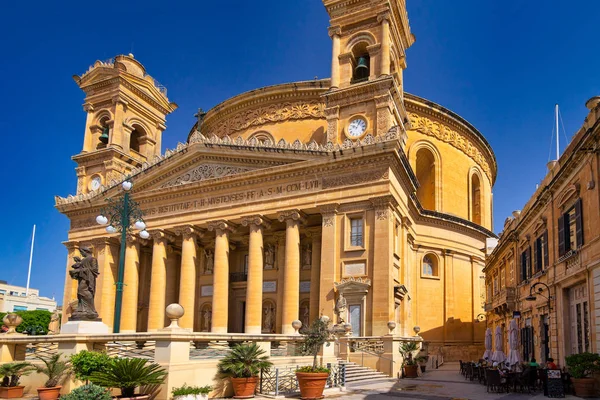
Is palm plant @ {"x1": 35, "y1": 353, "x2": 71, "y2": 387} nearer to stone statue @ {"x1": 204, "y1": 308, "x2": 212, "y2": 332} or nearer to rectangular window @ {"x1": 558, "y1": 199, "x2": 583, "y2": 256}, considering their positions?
rectangular window @ {"x1": 558, "y1": 199, "x2": 583, "y2": 256}

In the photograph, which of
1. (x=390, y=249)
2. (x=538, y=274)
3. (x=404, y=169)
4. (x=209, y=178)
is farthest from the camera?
(x=209, y=178)

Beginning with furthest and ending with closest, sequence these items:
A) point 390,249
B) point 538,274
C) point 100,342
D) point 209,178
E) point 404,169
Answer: point 209,178
point 404,169
point 390,249
point 538,274
point 100,342

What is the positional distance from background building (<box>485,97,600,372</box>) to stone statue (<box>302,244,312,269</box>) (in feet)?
36.1

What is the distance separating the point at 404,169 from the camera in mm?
30516

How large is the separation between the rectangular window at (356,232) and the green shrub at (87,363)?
1667cm

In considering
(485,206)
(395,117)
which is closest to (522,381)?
(395,117)

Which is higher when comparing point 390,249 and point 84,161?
point 84,161

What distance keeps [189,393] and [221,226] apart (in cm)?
1915

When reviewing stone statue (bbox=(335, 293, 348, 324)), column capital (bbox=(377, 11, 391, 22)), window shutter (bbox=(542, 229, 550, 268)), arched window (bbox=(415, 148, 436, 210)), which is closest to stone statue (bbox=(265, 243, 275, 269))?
stone statue (bbox=(335, 293, 348, 324))

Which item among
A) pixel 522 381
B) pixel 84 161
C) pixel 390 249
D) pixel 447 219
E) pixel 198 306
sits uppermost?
pixel 84 161

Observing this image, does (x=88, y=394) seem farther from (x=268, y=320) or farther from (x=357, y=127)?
(x=357, y=127)

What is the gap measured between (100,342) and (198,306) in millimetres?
20405

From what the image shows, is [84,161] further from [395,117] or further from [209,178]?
[395,117]

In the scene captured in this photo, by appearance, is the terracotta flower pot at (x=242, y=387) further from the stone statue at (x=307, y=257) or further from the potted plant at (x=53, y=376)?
the stone statue at (x=307, y=257)
